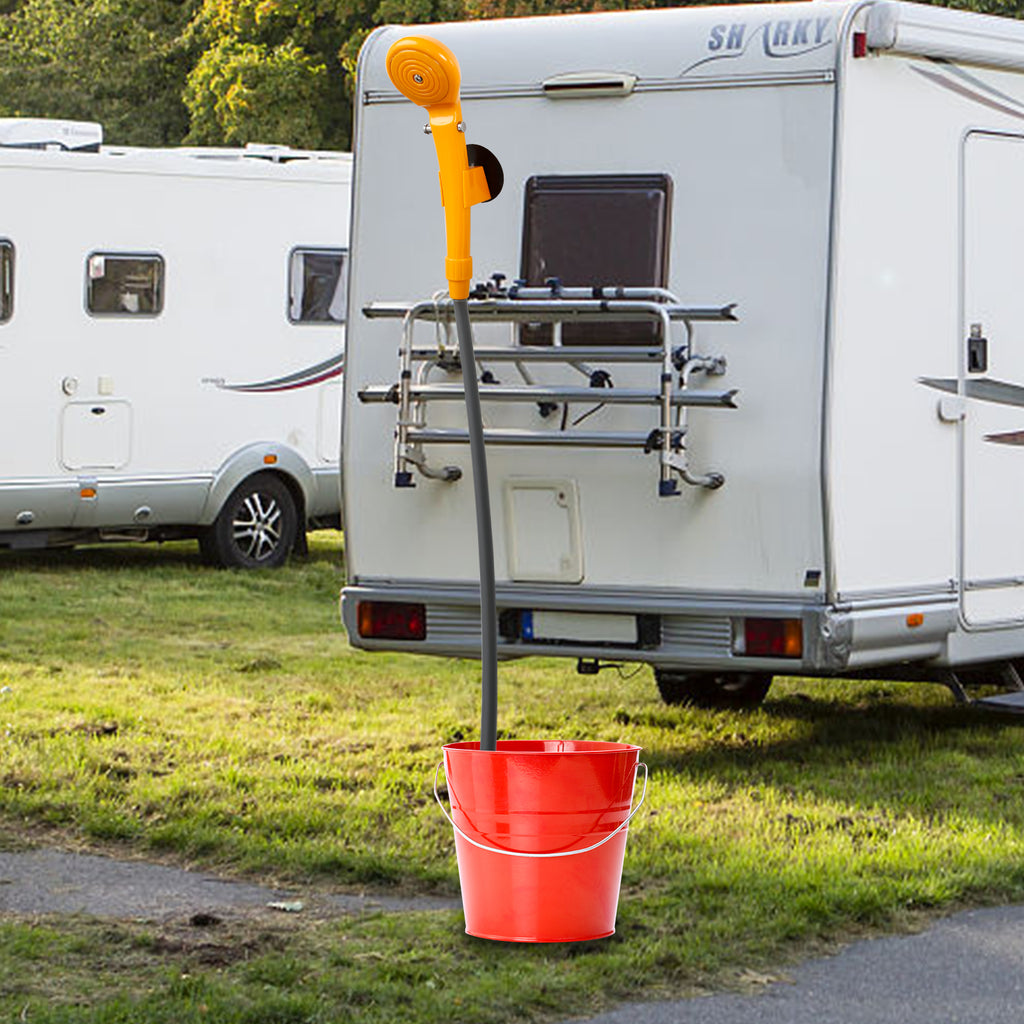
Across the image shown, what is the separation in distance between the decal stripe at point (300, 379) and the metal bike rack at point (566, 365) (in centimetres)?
705

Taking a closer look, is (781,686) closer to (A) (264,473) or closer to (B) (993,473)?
(B) (993,473)

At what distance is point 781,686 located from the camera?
11.1 metres

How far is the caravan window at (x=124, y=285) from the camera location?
15.1 metres

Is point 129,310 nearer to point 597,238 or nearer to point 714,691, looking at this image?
point 714,691

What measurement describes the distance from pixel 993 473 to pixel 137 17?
33.7 meters

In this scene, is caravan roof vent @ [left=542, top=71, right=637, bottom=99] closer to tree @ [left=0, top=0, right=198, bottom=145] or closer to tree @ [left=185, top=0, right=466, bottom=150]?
tree @ [left=185, top=0, right=466, bottom=150]

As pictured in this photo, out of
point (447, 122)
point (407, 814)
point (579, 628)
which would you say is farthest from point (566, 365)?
point (447, 122)

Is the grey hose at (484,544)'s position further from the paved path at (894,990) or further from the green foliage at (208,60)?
the green foliage at (208,60)

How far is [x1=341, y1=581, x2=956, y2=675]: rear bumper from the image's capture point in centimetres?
833

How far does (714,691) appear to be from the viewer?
10430 mm

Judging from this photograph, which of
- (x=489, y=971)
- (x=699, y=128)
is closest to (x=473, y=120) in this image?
(x=699, y=128)

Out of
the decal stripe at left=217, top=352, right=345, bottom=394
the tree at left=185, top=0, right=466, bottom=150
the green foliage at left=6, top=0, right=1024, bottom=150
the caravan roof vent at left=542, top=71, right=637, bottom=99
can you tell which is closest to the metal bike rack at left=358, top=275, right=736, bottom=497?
the caravan roof vent at left=542, top=71, right=637, bottom=99

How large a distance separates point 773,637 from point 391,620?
1580 mm

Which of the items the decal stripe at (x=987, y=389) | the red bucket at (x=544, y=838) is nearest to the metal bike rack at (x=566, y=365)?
the decal stripe at (x=987, y=389)
